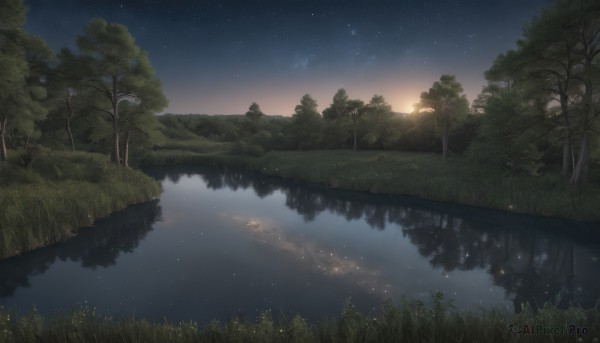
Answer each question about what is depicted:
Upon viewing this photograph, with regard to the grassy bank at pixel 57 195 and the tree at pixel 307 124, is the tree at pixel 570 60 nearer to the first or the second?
the grassy bank at pixel 57 195

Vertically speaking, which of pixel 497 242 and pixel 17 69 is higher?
pixel 17 69

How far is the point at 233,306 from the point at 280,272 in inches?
113

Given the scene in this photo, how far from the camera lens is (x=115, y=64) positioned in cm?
2359

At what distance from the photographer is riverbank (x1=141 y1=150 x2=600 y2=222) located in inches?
795

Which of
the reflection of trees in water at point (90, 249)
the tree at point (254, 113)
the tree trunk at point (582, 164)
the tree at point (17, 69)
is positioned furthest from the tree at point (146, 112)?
the tree at point (254, 113)

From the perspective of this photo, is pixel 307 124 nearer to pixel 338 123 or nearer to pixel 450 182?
pixel 338 123

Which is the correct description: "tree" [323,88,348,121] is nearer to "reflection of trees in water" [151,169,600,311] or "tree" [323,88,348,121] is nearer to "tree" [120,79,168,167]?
"reflection of trees in water" [151,169,600,311]

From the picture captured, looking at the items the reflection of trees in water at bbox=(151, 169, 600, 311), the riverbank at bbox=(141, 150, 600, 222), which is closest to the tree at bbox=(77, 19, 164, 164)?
the reflection of trees in water at bbox=(151, 169, 600, 311)

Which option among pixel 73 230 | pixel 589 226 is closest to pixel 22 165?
pixel 73 230

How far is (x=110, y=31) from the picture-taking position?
23.0m

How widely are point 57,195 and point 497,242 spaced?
23.4m

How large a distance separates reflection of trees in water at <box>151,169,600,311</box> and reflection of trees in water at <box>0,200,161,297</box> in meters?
10.7

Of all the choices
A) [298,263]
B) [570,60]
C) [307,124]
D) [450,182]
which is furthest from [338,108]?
[298,263]

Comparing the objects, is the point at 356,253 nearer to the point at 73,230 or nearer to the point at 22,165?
the point at 73,230
